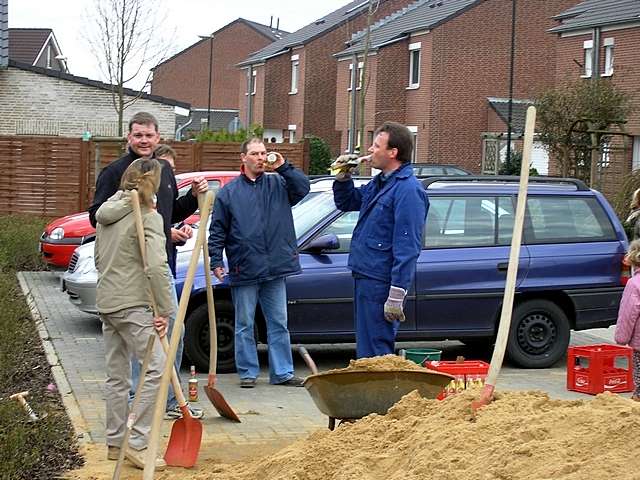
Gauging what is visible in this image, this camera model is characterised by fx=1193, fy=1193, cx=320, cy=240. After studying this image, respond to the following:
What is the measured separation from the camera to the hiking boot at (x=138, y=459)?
7134mm

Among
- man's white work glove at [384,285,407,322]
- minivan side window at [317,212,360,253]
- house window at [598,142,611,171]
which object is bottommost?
man's white work glove at [384,285,407,322]

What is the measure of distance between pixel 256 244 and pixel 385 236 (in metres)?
2.32

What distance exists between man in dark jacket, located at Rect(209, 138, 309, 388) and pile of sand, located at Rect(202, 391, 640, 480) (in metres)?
3.61

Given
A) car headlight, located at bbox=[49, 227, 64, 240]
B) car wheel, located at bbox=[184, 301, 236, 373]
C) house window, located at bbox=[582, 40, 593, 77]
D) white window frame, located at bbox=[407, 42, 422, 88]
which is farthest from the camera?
white window frame, located at bbox=[407, 42, 422, 88]

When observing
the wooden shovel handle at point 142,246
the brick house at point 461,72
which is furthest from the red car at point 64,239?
the brick house at point 461,72

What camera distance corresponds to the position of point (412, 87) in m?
51.9

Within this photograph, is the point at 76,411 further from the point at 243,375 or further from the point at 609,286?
the point at 609,286

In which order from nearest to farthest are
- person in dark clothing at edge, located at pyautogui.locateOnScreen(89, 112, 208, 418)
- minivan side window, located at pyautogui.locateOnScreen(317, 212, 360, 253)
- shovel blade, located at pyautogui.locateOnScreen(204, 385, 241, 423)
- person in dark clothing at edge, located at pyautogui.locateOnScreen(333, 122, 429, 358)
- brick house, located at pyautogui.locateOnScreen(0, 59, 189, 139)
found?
person in dark clothing at edge, located at pyautogui.locateOnScreen(333, 122, 429, 358)
person in dark clothing at edge, located at pyautogui.locateOnScreen(89, 112, 208, 418)
shovel blade, located at pyautogui.locateOnScreen(204, 385, 241, 423)
minivan side window, located at pyautogui.locateOnScreen(317, 212, 360, 253)
brick house, located at pyautogui.locateOnScreen(0, 59, 189, 139)

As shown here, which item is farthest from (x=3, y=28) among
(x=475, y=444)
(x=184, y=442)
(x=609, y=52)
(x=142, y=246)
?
(x=475, y=444)

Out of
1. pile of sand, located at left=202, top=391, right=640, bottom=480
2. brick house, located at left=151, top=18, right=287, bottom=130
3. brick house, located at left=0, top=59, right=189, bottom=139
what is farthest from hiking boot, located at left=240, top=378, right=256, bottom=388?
brick house, located at left=151, top=18, right=287, bottom=130

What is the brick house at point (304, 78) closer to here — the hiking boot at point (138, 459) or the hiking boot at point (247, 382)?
the hiking boot at point (247, 382)

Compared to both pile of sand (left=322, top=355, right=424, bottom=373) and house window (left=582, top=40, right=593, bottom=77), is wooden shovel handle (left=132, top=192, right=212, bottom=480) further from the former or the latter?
house window (left=582, top=40, right=593, bottom=77)

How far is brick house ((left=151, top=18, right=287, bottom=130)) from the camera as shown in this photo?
9075cm

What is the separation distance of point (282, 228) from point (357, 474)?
4.96m
